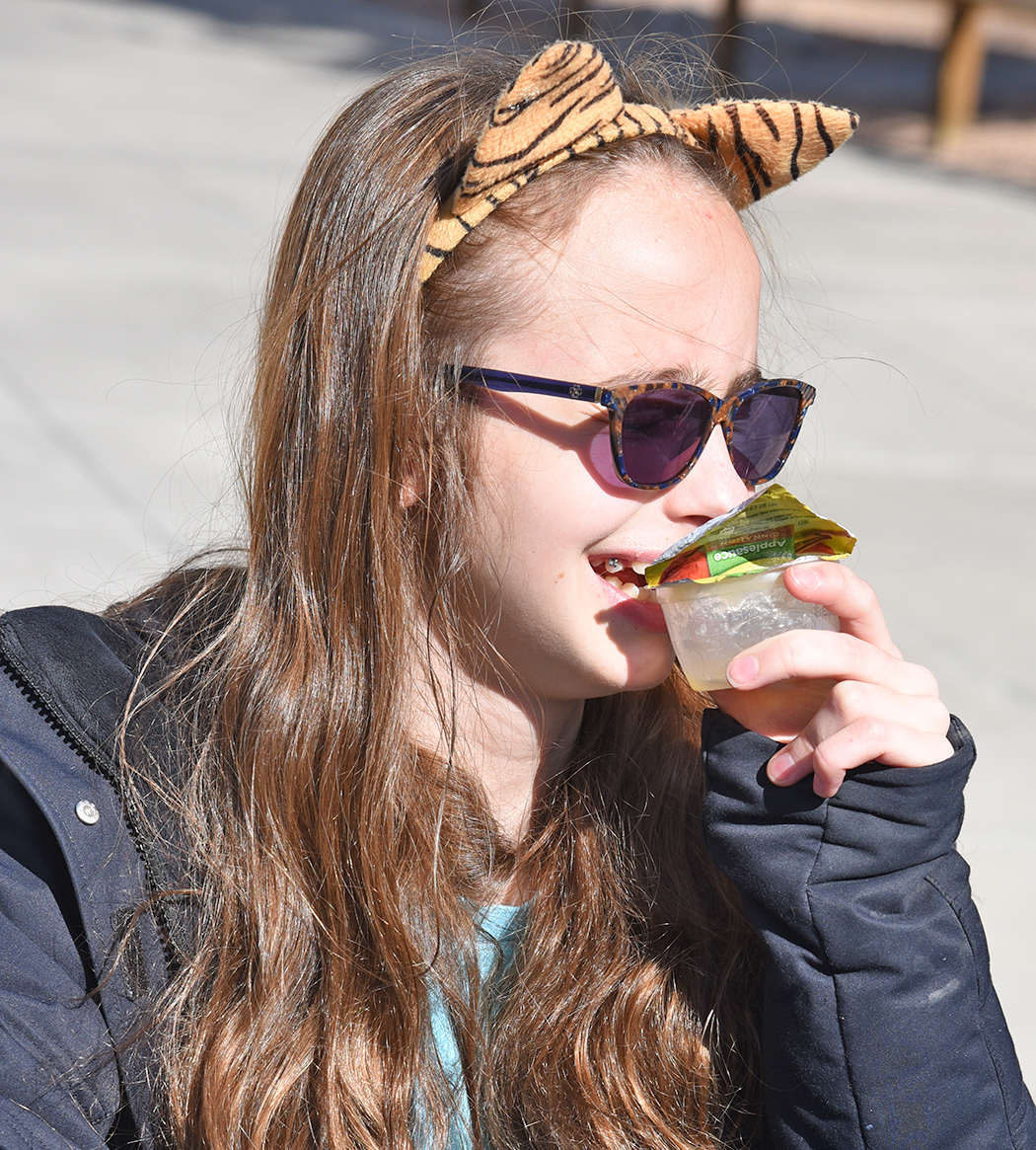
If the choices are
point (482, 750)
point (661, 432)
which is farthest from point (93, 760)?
point (661, 432)

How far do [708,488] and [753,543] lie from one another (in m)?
0.17

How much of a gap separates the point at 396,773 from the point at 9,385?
5049 mm

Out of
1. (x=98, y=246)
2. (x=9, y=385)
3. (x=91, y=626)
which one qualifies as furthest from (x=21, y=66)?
(x=91, y=626)

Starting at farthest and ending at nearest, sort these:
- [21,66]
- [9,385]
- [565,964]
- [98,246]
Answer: [21,66]
[98,246]
[9,385]
[565,964]

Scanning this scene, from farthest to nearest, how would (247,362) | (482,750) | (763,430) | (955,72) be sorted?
(955,72) < (247,362) < (482,750) < (763,430)

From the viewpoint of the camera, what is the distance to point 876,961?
5.43 ft

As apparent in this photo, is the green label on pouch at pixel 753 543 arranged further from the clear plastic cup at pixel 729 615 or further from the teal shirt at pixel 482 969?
the teal shirt at pixel 482 969

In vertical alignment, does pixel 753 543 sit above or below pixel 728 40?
above

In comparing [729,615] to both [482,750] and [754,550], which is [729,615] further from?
[482,750]

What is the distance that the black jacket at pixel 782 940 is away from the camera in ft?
5.42

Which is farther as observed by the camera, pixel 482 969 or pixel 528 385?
pixel 482 969

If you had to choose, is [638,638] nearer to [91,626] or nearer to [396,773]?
[396,773]

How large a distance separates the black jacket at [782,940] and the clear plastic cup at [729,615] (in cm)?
13

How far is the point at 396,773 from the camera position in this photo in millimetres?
1870
